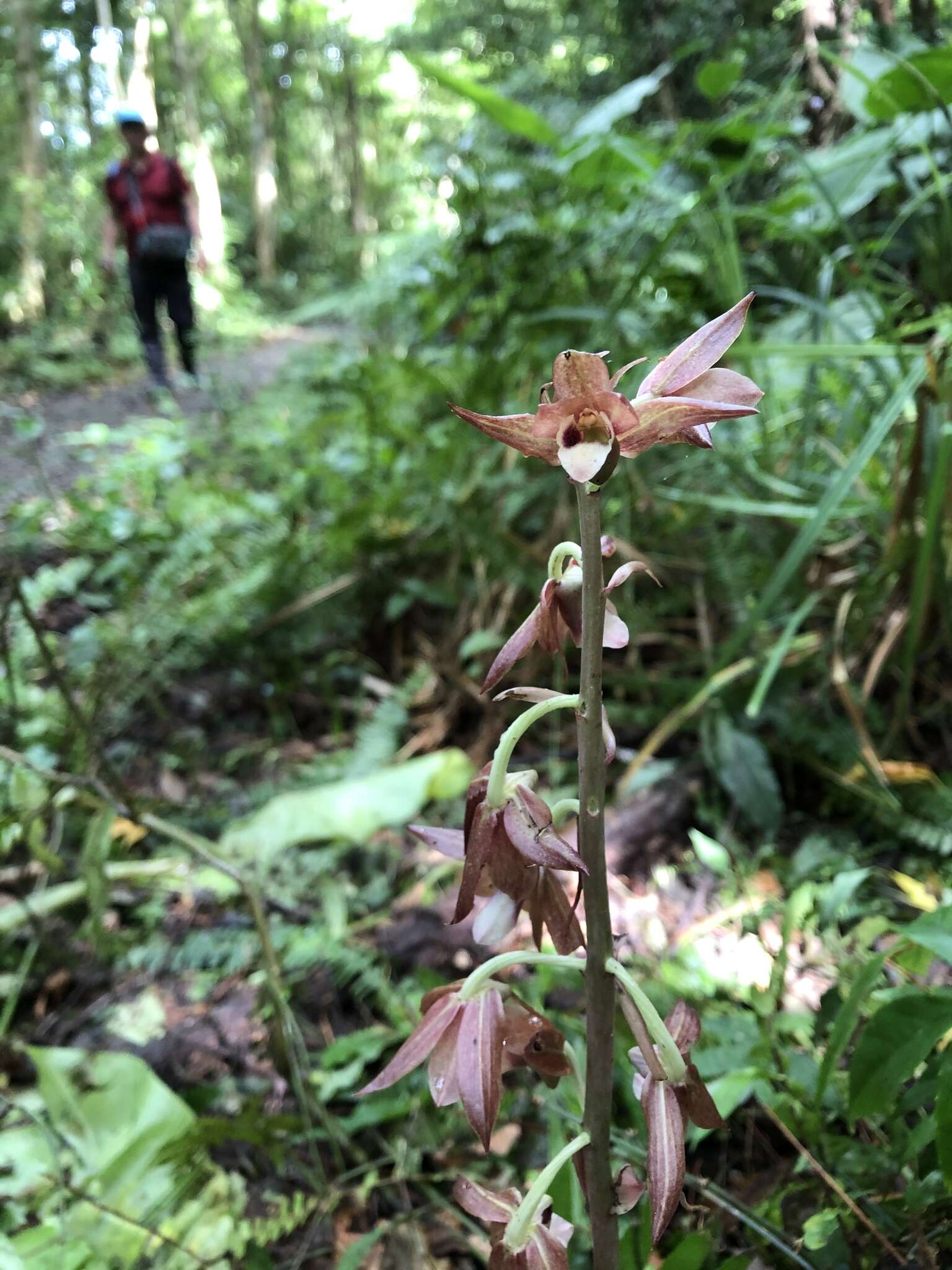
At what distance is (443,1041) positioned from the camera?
1.69ft

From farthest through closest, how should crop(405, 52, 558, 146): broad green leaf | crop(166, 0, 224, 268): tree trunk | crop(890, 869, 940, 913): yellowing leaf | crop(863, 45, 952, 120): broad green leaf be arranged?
crop(166, 0, 224, 268): tree trunk
crop(405, 52, 558, 146): broad green leaf
crop(863, 45, 952, 120): broad green leaf
crop(890, 869, 940, 913): yellowing leaf

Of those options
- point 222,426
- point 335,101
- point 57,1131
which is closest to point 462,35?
point 222,426

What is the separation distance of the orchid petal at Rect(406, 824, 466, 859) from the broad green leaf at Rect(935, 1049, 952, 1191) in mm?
361

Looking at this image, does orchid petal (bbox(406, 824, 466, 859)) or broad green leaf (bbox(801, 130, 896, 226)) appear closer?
orchid petal (bbox(406, 824, 466, 859))

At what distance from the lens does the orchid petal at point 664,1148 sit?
424 mm

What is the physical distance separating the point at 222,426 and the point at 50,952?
3274 mm

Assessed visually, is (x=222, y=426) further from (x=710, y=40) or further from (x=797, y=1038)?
(x=797, y=1038)

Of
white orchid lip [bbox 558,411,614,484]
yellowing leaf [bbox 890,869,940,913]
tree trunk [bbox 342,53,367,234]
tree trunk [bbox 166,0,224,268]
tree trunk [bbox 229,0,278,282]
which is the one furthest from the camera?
tree trunk [bbox 342,53,367,234]

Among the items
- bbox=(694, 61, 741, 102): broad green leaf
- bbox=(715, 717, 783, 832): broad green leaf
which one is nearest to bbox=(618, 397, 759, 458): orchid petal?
bbox=(715, 717, 783, 832): broad green leaf

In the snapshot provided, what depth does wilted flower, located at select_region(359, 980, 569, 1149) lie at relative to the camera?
475 mm

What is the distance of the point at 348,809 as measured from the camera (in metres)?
1.35

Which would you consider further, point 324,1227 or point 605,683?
point 605,683

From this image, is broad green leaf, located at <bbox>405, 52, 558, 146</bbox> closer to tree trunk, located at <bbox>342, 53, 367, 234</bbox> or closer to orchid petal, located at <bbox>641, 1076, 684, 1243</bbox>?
orchid petal, located at <bbox>641, 1076, 684, 1243</bbox>

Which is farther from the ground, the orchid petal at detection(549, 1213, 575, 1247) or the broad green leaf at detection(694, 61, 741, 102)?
the broad green leaf at detection(694, 61, 741, 102)
